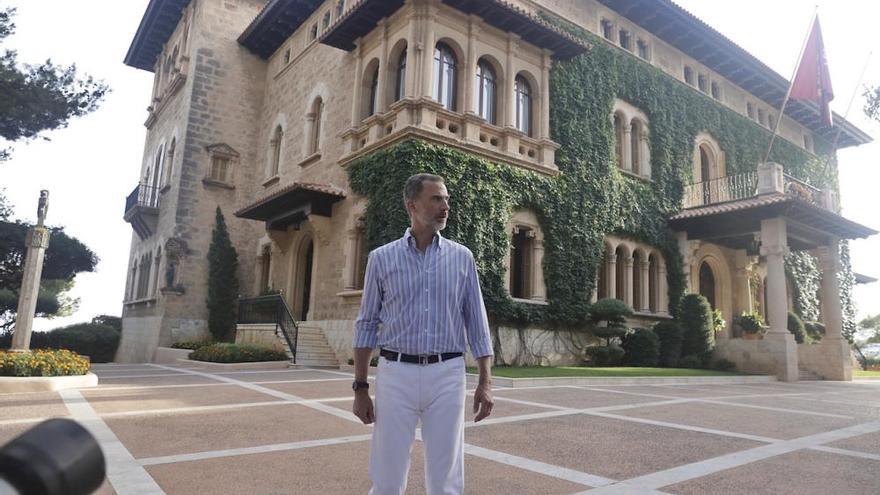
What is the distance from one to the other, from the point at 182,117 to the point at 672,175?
60.2 feet

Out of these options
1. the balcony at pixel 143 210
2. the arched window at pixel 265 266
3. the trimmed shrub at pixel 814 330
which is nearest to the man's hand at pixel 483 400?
the arched window at pixel 265 266

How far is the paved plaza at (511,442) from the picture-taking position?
Answer: 12.5ft

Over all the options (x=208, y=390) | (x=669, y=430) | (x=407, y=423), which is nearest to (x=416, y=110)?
(x=208, y=390)

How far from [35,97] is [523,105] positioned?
48.0ft

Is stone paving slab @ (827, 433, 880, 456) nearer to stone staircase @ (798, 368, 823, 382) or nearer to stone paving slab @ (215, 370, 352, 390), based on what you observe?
stone paving slab @ (215, 370, 352, 390)

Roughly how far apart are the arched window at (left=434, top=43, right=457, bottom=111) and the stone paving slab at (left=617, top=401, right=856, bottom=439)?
31.8ft

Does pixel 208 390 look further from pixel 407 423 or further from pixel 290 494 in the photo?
pixel 407 423

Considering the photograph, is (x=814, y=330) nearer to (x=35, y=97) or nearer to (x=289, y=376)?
(x=289, y=376)

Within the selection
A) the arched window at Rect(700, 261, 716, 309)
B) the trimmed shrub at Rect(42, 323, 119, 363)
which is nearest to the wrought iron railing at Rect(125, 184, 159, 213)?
the trimmed shrub at Rect(42, 323, 119, 363)

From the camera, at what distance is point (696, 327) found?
17156 mm

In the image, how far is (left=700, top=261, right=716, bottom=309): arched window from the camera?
2096 cm

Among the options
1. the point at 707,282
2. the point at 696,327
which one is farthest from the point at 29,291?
the point at 707,282

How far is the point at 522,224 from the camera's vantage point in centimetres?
1530

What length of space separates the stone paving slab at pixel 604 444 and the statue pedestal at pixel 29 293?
9.27 m
